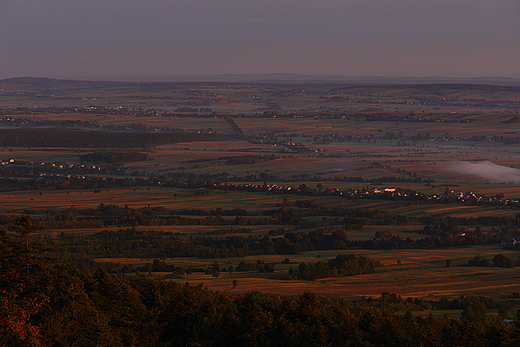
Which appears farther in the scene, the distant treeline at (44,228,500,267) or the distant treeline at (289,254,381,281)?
the distant treeline at (44,228,500,267)

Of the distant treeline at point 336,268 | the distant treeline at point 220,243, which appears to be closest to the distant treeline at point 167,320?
the distant treeline at point 336,268

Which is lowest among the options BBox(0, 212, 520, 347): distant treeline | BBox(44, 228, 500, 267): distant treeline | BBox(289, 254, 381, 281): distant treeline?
BBox(44, 228, 500, 267): distant treeline

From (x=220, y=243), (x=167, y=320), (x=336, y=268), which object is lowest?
(x=220, y=243)

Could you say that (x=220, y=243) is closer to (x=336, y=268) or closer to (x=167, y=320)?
(x=336, y=268)

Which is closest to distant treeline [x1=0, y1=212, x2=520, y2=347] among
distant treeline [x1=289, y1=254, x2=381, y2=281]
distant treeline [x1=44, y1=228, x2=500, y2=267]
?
distant treeline [x1=289, y1=254, x2=381, y2=281]

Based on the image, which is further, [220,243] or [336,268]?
[220,243]

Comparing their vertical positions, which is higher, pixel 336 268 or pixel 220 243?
pixel 336 268

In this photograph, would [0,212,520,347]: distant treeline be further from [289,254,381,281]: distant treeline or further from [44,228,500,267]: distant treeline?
[44,228,500,267]: distant treeline

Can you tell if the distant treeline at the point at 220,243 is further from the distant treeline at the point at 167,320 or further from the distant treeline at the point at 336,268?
the distant treeline at the point at 167,320

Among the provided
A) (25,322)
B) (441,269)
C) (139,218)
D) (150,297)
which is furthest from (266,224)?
(25,322)

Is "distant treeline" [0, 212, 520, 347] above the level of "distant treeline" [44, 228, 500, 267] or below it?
above

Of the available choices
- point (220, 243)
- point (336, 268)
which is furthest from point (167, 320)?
point (220, 243)

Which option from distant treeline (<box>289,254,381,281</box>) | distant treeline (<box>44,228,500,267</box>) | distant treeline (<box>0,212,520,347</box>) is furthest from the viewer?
distant treeline (<box>44,228,500,267</box>)
